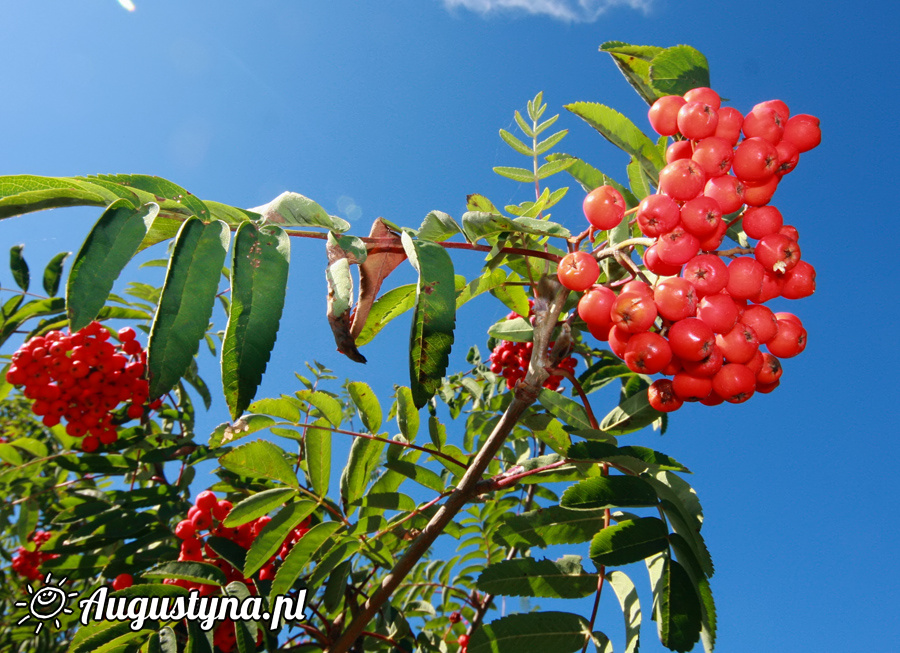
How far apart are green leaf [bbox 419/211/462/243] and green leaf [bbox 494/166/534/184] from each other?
31.2 inches

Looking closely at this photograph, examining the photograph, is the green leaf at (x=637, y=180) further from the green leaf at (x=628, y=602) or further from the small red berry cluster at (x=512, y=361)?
the small red berry cluster at (x=512, y=361)

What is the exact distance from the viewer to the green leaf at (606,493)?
1533 mm

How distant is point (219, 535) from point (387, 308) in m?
1.24

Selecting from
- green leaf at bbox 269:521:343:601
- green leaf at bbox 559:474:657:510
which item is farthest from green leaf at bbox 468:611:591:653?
green leaf at bbox 269:521:343:601

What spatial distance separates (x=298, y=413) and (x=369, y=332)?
48 cm

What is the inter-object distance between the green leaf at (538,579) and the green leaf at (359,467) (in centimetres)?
51

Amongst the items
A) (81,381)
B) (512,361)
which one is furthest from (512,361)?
(81,381)

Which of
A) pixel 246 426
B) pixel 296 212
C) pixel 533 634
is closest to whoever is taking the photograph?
pixel 296 212

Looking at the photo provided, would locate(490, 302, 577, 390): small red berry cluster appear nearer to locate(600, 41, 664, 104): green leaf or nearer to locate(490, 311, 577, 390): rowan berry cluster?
locate(490, 311, 577, 390): rowan berry cluster

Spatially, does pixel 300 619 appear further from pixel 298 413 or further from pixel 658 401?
pixel 658 401

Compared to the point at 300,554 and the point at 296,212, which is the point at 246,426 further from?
the point at 296,212

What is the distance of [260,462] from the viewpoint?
6.21 ft

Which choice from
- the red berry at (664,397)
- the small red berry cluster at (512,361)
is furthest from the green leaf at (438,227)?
the small red berry cluster at (512,361)

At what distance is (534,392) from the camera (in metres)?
1.62
